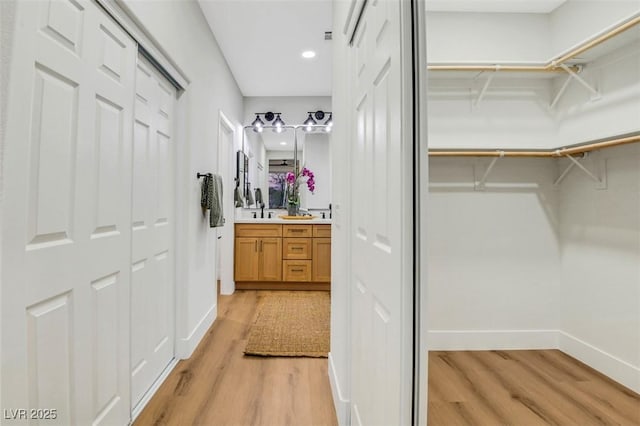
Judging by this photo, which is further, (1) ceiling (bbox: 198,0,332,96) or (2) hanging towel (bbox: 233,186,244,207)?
(2) hanging towel (bbox: 233,186,244,207)

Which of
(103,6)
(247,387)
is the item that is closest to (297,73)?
(103,6)

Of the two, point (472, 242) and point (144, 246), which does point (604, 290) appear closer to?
point (472, 242)

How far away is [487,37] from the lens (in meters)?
0.58

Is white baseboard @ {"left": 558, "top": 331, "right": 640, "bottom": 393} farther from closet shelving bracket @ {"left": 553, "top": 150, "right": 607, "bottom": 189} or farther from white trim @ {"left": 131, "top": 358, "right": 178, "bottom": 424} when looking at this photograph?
white trim @ {"left": 131, "top": 358, "right": 178, "bottom": 424}

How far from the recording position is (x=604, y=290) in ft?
1.64

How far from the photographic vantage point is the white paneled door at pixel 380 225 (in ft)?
2.43

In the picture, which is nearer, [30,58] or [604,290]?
[604,290]

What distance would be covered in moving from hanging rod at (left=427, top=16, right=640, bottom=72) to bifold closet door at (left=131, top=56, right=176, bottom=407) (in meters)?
1.57

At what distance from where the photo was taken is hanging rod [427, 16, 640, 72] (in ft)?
1.36

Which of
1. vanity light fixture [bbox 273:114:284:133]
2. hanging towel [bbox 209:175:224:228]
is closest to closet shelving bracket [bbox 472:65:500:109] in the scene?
hanging towel [bbox 209:175:224:228]

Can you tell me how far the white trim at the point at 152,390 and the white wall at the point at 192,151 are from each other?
0.36ft

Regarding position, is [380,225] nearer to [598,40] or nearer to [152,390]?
[598,40]

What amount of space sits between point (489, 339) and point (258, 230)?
347 centimetres

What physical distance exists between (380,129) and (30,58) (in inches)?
42.9
